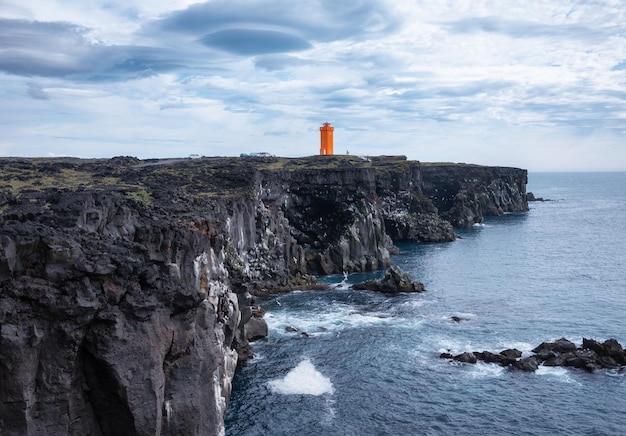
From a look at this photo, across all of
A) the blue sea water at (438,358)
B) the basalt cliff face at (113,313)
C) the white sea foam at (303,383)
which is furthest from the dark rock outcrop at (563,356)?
the basalt cliff face at (113,313)

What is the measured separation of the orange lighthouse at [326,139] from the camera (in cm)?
18004

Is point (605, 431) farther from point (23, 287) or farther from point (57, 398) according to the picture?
point (23, 287)

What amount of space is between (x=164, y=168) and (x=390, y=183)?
7082 centimetres

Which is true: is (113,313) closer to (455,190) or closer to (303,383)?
(303,383)

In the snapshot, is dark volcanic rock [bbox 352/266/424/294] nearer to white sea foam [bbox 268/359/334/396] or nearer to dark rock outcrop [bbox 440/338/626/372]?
dark rock outcrop [bbox 440/338/626/372]

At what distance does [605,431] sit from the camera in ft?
152

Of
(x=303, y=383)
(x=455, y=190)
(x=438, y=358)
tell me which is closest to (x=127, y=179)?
(x=303, y=383)

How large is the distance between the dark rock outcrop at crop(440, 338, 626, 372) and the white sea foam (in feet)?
46.0

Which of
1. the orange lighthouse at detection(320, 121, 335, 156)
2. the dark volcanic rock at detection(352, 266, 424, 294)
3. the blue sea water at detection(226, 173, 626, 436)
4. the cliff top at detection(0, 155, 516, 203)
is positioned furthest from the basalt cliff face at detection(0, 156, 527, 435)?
the orange lighthouse at detection(320, 121, 335, 156)

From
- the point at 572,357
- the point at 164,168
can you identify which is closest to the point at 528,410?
the point at 572,357

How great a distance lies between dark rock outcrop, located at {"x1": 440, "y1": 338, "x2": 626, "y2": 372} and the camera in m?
59.7

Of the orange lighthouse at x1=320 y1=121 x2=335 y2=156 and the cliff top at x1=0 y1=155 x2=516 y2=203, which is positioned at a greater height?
the orange lighthouse at x1=320 y1=121 x2=335 y2=156

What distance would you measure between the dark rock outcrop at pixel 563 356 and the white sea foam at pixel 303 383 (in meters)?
14.0

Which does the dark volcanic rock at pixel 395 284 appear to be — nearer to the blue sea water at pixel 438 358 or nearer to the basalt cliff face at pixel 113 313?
the blue sea water at pixel 438 358
